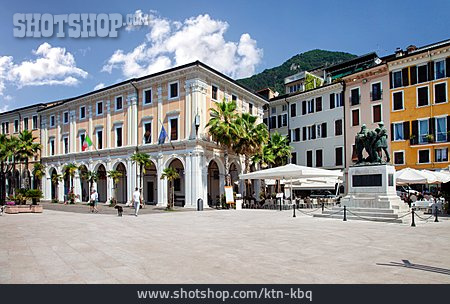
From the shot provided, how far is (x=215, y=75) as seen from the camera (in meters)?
32.9

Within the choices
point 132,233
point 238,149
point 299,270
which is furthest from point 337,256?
point 238,149

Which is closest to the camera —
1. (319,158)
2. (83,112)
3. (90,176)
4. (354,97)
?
(90,176)

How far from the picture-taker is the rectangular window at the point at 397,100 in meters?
35.5

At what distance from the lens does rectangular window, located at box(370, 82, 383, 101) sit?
3738 cm

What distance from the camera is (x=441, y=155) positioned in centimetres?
3253

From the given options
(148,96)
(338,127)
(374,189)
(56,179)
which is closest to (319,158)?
(338,127)

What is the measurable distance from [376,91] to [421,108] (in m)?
5.03

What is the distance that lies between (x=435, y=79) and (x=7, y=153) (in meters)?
49.7

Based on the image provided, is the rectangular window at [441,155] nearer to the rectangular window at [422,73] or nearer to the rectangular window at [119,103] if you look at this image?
the rectangular window at [422,73]

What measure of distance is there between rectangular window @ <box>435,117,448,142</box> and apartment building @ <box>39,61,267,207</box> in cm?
1853

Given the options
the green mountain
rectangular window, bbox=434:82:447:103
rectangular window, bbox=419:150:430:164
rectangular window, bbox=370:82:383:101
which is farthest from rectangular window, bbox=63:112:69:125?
the green mountain

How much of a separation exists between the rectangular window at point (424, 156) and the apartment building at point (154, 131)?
17074 mm
